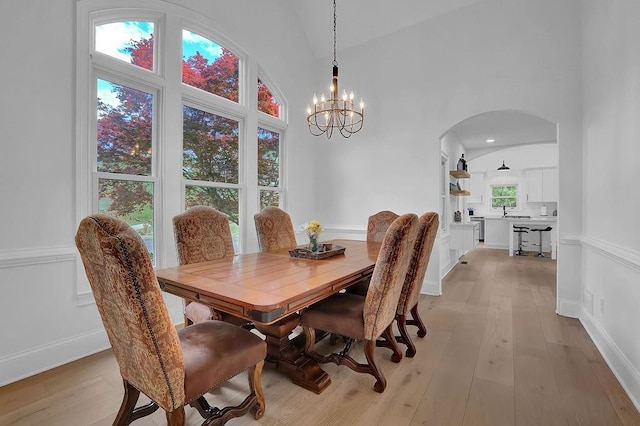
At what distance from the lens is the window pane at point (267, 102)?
13.2 ft

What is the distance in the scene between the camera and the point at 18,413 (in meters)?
1.69

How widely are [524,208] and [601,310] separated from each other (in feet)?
24.9

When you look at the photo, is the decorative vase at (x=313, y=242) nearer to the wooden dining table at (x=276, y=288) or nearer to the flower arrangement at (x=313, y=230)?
the flower arrangement at (x=313, y=230)

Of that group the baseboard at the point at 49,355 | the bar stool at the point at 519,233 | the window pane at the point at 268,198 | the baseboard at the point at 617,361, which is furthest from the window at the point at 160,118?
the bar stool at the point at 519,233

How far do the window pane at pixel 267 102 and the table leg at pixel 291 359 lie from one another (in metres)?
2.95

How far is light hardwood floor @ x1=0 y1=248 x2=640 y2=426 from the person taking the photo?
164 cm

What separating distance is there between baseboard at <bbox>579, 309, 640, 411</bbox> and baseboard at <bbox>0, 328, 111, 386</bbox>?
371cm

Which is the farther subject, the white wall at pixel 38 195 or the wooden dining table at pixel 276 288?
the white wall at pixel 38 195

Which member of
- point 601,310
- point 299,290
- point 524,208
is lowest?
point 601,310

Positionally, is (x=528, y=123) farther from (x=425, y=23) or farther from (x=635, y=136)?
(x=635, y=136)

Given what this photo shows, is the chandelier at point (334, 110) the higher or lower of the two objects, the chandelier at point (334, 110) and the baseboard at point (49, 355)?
the higher

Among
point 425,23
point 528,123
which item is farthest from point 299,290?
point 528,123

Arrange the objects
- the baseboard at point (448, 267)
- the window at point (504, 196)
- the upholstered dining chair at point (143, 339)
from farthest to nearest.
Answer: the window at point (504, 196), the baseboard at point (448, 267), the upholstered dining chair at point (143, 339)

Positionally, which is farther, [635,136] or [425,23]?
[425,23]
